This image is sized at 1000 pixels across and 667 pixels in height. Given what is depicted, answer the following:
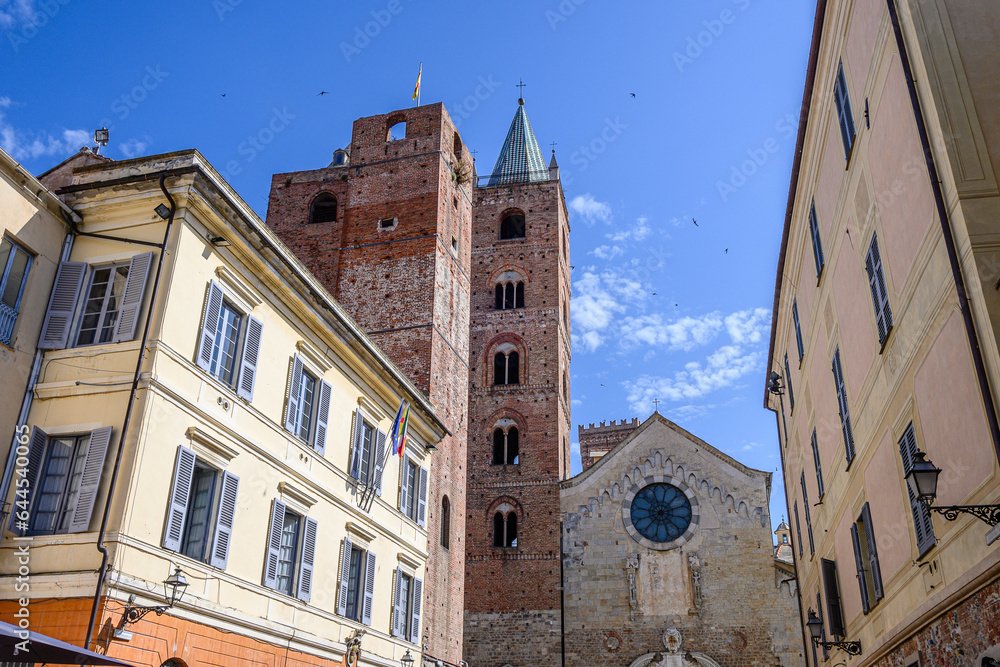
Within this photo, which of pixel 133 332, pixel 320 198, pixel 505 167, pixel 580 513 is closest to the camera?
pixel 133 332

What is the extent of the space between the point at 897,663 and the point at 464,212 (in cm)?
1876

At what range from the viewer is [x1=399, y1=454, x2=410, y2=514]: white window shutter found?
16531mm

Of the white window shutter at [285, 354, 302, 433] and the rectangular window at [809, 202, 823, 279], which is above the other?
the rectangular window at [809, 202, 823, 279]

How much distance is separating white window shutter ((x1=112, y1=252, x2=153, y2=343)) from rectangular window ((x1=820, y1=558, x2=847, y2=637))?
444 inches

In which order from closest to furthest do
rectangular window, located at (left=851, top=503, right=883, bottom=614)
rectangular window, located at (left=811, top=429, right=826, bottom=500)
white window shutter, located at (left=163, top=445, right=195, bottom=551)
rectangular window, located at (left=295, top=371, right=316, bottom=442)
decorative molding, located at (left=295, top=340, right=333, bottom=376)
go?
1. white window shutter, located at (left=163, top=445, right=195, bottom=551)
2. rectangular window, located at (left=851, top=503, right=883, bottom=614)
3. rectangular window, located at (left=295, top=371, right=316, bottom=442)
4. decorative molding, located at (left=295, top=340, right=333, bottom=376)
5. rectangular window, located at (left=811, top=429, right=826, bottom=500)

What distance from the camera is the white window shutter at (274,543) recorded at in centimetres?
1170

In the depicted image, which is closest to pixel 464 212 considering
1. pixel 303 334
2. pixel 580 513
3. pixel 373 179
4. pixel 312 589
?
pixel 373 179

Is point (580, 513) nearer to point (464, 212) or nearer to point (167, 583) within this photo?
point (464, 212)

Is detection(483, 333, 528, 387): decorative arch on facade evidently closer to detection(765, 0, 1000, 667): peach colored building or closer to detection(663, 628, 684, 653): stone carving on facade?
detection(663, 628, 684, 653): stone carving on facade

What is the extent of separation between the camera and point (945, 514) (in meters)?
7.66

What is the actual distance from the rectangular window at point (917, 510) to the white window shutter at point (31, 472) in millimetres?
9371

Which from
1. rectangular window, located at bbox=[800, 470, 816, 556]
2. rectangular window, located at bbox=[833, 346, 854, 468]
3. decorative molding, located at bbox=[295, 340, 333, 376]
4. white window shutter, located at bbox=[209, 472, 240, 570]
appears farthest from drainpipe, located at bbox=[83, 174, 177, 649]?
rectangular window, located at bbox=[800, 470, 816, 556]

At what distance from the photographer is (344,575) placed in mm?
13812

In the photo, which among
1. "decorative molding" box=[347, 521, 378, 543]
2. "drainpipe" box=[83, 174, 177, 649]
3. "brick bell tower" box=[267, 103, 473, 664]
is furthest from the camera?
"brick bell tower" box=[267, 103, 473, 664]
